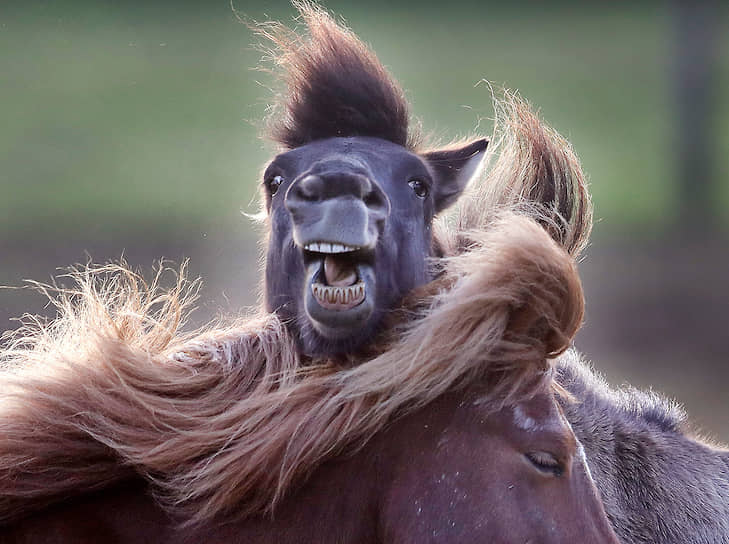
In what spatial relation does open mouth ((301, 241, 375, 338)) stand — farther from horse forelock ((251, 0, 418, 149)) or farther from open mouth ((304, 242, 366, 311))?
horse forelock ((251, 0, 418, 149))

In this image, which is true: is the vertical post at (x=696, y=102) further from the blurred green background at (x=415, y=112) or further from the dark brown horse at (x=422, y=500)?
the dark brown horse at (x=422, y=500)

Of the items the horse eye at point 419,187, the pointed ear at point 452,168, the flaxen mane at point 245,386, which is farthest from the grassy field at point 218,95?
the flaxen mane at point 245,386

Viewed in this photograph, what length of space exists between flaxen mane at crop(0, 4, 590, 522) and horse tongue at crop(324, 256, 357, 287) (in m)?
0.20

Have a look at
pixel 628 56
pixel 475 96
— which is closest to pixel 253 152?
pixel 475 96

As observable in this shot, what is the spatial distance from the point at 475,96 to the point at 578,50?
12.6ft

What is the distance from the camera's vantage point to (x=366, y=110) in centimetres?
347

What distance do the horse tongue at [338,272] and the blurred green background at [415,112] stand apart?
7873 millimetres

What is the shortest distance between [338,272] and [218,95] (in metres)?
18.6

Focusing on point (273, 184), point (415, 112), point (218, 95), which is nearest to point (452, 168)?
point (273, 184)

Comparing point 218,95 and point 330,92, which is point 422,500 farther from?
point 218,95

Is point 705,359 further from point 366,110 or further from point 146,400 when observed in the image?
point 146,400

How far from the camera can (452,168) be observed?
367 cm

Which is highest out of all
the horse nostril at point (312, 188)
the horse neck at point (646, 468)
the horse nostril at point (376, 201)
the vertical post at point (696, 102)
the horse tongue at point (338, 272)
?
the horse nostril at point (312, 188)

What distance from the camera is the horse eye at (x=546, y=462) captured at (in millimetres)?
2459
